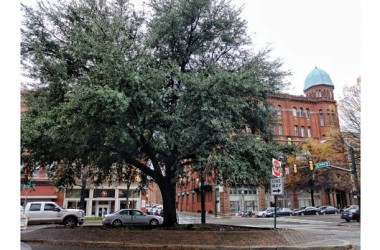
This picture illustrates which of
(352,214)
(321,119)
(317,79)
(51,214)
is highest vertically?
(317,79)

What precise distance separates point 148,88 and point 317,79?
6192cm

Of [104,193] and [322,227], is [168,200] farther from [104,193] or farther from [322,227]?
[104,193]

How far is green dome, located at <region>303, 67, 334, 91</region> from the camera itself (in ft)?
216

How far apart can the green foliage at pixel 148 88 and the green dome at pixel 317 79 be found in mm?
54840

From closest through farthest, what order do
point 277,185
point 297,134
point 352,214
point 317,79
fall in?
point 277,185, point 352,214, point 297,134, point 317,79

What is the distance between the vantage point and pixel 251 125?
52.4 ft

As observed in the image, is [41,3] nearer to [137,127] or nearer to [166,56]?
[166,56]

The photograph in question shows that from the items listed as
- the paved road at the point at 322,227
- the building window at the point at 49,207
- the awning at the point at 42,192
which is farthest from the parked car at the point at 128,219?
the awning at the point at 42,192

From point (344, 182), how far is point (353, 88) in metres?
22.0

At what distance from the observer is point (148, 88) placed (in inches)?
473

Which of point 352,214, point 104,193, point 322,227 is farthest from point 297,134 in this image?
point 104,193

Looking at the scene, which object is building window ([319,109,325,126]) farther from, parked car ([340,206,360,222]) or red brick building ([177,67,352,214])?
parked car ([340,206,360,222])

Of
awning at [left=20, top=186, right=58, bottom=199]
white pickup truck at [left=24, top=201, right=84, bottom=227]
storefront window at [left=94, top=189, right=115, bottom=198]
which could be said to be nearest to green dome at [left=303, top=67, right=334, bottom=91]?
storefront window at [left=94, top=189, right=115, bottom=198]

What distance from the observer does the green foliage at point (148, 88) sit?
11484 mm
